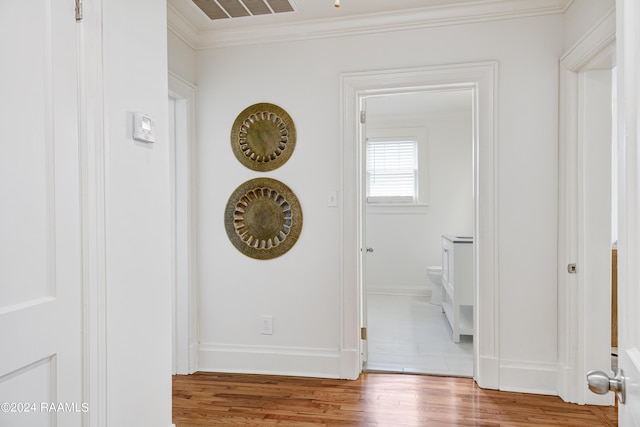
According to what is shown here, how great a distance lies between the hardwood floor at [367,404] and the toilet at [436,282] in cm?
236

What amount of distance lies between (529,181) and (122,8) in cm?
248

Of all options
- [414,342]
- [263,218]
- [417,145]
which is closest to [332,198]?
[263,218]

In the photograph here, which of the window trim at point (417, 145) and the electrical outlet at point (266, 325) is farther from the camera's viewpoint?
the window trim at point (417, 145)

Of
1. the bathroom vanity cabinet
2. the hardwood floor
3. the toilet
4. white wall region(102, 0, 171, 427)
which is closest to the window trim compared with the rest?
the toilet

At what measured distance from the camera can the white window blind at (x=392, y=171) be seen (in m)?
5.73

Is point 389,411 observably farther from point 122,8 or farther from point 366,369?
point 122,8

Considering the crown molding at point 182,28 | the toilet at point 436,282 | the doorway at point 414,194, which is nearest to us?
the crown molding at point 182,28

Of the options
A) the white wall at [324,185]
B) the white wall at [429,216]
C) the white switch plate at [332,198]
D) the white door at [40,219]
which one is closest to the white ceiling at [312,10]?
the white wall at [324,185]

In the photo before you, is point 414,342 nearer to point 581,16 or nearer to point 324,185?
point 324,185

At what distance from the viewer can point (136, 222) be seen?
157 cm

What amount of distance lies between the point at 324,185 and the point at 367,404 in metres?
1.48

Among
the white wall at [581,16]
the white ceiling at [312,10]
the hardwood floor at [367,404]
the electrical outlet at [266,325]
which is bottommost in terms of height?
the hardwood floor at [367,404]

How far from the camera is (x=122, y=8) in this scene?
1508 mm

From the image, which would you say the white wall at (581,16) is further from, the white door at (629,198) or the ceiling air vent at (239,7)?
the ceiling air vent at (239,7)
